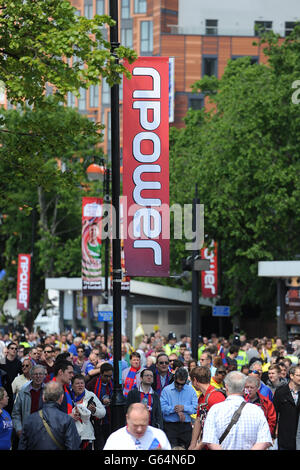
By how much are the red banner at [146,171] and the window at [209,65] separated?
72007mm

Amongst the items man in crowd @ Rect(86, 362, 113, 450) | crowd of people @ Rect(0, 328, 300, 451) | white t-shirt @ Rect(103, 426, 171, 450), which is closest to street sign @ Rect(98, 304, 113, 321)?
crowd of people @ Rect(0, 328, 300, 451)

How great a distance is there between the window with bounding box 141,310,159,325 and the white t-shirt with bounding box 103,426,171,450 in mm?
41799

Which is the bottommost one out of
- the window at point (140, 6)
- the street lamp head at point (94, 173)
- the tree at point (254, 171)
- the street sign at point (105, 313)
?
the street sign at point (105, 313)

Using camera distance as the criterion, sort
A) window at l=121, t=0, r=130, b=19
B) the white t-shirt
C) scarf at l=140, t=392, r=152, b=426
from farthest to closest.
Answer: window at l=121, t=0, r=130, b=19 → scarf at l=140, t=392, r=152, b=426 → the white t-shirt

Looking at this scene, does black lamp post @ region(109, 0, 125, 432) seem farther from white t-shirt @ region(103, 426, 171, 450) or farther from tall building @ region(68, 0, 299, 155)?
tall building @ region(68, 0, 299, 155)

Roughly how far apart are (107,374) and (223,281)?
35.9 metres

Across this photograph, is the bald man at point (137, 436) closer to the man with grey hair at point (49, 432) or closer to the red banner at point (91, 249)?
the man with grey hair at point (49, 432)

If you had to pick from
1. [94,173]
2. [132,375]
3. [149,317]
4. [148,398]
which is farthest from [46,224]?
[148,398]

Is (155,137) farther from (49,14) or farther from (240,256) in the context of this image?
(240,256)

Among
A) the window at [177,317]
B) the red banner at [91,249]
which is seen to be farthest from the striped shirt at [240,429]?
the window at [177,317]

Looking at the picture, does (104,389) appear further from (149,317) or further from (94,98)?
(94,98)

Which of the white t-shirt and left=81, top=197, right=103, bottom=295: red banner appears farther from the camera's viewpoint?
left=81, top=197, right=103, bottom=295: red banner

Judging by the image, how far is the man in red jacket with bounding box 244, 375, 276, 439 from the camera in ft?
41.4

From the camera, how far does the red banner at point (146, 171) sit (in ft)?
47.8
